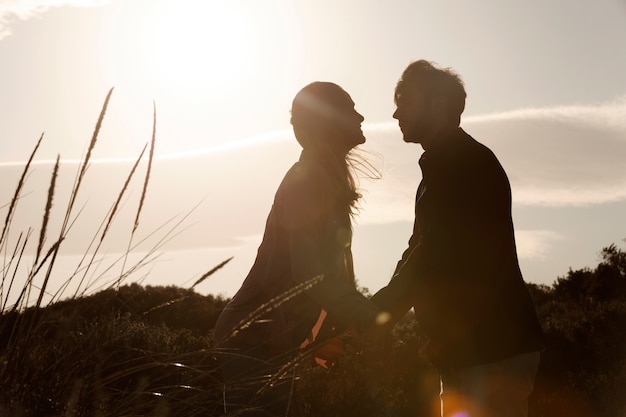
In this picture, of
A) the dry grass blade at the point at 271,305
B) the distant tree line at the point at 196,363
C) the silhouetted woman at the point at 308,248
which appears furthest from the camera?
the silhouetted woman at the point at 308,248

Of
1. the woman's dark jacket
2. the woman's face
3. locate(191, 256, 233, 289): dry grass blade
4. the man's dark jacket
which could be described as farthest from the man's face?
locate(191, 256, 233, 289): dry grass blade

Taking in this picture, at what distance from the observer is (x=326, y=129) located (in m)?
3.81

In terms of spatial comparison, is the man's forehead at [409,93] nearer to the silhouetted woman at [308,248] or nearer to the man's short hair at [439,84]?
the man's short hair at [439,84]

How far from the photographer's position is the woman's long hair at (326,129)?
12.2ft

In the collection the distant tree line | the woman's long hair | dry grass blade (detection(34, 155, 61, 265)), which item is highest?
the woman's long hair

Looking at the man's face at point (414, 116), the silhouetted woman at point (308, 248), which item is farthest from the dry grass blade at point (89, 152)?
the man's face at point (414, 116)

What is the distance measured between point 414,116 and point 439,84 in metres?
0.20

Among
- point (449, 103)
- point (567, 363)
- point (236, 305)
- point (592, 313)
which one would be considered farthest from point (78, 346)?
point (592, 313)

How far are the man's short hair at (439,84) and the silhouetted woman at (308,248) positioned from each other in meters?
0.49

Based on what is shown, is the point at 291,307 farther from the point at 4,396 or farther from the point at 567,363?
the point at 567,363

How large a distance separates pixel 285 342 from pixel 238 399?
436 millimetres

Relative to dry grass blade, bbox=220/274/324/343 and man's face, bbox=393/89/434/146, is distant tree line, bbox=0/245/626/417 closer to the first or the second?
dry grass blade, bbox=220/274/324/343

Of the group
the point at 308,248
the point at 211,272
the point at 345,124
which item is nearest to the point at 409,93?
the point at 345,124

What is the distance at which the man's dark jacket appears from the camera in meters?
3.49
